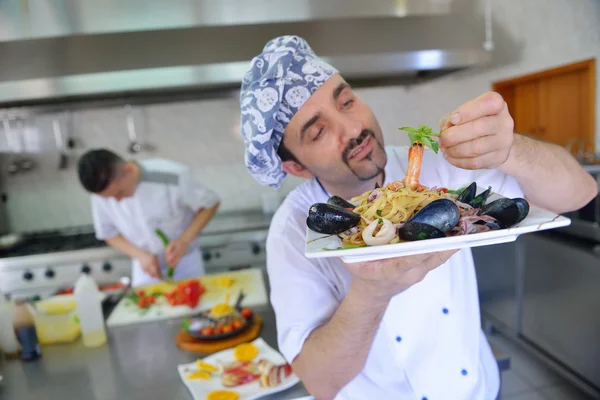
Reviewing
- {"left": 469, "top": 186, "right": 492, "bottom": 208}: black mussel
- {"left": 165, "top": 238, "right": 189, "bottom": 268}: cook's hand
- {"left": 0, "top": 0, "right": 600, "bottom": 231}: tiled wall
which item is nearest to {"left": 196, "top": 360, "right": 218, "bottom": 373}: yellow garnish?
{"left": 469, "top": 186, "right": 492, "bottom": 208}: black mussel

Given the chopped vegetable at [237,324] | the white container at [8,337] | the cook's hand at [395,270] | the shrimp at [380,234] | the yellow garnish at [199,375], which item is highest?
the shrimp at [380,234]

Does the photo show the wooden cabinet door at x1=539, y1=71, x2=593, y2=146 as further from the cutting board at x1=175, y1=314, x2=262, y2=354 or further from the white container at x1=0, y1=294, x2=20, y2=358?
the white container at x1=0, y1=294, x2=20, y2=358

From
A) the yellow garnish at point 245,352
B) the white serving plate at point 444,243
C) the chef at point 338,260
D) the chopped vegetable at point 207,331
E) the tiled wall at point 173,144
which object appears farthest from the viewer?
the tiled wall at point 173,144

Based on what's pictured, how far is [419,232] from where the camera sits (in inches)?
21.5

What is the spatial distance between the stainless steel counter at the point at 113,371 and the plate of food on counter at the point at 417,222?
639mm

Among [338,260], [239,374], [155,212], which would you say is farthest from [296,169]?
[155,212]

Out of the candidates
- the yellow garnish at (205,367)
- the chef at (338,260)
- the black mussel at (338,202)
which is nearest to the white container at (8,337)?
the yellow garnish at (205,367)

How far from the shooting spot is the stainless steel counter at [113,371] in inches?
45.3

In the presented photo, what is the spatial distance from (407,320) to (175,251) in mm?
1562

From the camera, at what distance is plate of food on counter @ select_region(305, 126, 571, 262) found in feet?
1.73

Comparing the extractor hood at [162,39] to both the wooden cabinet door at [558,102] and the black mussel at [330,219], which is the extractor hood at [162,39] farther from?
the black mussel at [330,219]

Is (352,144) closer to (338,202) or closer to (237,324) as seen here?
(338,202)

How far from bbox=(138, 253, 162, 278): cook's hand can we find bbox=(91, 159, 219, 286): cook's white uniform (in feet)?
0.29

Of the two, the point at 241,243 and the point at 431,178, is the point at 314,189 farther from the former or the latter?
the point at 241,243
